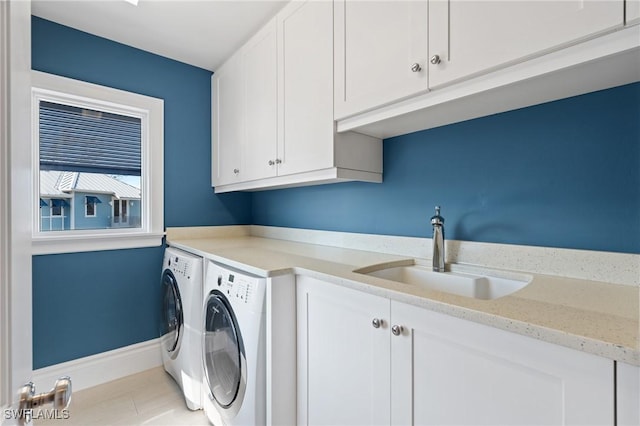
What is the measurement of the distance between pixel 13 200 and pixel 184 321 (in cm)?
162

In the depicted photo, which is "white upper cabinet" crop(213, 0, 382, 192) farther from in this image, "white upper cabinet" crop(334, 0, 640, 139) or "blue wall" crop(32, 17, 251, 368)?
"blue wall" crop(32, 17, 251, 368)

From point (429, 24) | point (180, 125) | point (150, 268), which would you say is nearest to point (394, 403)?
point (429, 24)

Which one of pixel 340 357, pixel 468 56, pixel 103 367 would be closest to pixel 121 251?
pixel 103 367

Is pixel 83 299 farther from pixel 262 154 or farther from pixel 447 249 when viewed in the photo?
pixel 447 249

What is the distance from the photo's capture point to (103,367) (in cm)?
216

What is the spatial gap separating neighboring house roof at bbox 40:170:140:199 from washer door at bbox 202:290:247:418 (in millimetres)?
1315

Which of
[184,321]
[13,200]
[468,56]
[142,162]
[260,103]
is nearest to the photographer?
[13,200]

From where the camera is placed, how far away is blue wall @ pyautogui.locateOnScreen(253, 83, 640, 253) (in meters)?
1.02

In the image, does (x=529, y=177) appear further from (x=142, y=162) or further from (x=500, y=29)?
(x=142, y=162)

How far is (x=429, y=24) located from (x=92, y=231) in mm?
2473

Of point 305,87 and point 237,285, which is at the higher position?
point 305,87

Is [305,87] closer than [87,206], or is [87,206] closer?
[305,87]

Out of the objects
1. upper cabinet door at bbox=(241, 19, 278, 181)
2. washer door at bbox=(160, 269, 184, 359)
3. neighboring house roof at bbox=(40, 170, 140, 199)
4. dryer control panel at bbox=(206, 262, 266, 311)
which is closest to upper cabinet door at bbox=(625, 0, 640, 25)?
dryer control panel at bbox=(206, 262, 266, 311)

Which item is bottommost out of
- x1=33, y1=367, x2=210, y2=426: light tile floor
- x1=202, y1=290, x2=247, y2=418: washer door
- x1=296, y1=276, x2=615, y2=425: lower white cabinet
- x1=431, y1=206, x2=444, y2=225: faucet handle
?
x1=33, y1=367, x2=210, y2=426: light tile floor
